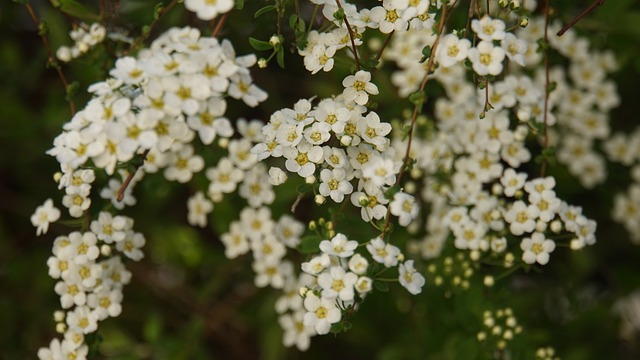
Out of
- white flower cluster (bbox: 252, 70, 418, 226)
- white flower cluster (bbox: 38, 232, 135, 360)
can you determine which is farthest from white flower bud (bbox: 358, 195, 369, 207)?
white flower cluster (bbox: 38, 232, 135, 360)

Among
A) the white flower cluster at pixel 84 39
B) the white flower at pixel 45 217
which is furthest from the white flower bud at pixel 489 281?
the white flower cluster at pixel 84 39

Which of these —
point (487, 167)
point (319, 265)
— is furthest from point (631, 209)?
point (319, 265)

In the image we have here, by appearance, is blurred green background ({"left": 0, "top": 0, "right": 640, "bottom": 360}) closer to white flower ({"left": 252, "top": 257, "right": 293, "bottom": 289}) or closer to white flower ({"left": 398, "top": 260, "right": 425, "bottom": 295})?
white flower ({"left": 252, "top": 257, "right": 293, "bottom": 289})

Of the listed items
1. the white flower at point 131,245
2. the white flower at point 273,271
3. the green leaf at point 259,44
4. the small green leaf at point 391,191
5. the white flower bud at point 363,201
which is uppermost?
the green leaf at point 259,44

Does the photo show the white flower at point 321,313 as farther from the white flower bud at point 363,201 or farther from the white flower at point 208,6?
the white flower at point 208,6

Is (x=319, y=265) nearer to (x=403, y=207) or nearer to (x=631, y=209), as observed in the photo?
(x=403, y=207)
